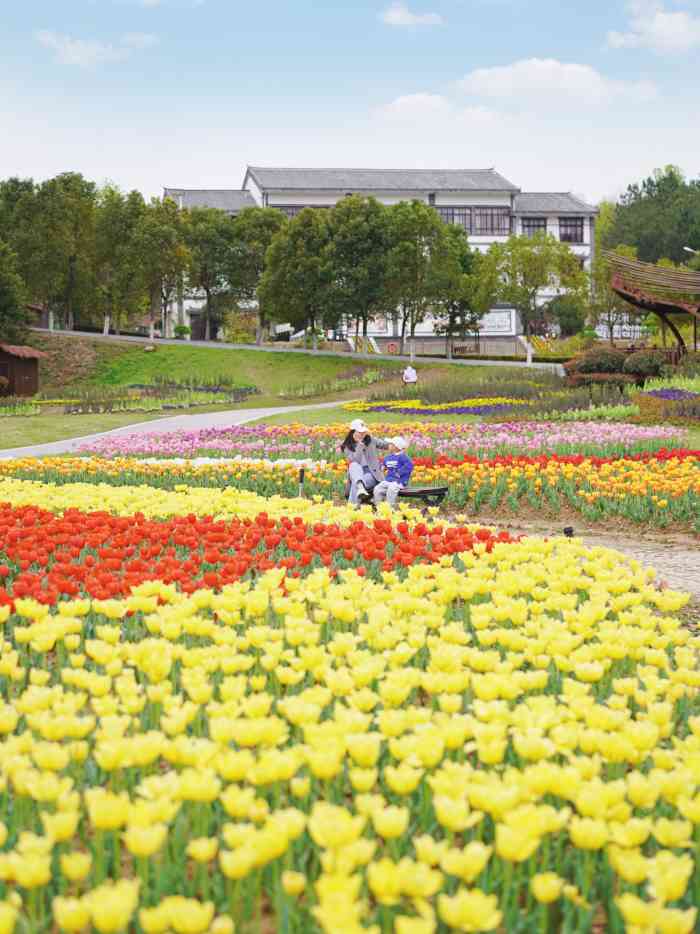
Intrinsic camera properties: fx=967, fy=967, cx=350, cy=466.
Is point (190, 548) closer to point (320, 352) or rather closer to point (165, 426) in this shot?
point (165, 426)

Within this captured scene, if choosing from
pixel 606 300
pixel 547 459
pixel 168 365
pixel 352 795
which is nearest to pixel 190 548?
pixel 352 795

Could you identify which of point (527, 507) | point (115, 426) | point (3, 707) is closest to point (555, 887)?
point (3, 707)

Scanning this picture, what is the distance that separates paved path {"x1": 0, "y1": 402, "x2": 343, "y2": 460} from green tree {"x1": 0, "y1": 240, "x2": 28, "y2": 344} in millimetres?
19168

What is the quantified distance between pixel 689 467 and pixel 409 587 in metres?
8.87

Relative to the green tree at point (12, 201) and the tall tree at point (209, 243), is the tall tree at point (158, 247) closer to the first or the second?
the tall tree at point (209, 243)

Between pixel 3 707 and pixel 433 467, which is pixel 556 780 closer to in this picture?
pixel 3 707

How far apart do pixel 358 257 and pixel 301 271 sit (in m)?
3.25

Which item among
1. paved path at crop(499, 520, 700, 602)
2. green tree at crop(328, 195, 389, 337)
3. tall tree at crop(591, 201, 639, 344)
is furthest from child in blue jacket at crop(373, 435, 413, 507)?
tall tree at crop(591, 201, 639, 344)

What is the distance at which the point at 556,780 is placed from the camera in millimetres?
2971

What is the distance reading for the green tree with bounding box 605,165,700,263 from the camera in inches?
3167

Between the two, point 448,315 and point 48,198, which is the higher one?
point 48,198

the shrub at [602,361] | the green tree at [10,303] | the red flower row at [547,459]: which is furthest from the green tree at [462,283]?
the red flower row at [547,459]

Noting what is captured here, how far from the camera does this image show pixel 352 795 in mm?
3637

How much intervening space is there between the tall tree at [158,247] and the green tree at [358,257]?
31.1 ft
